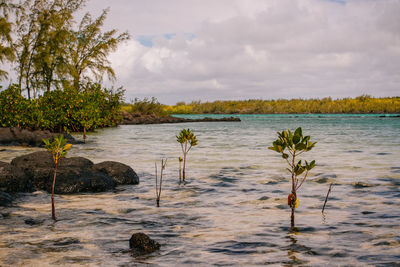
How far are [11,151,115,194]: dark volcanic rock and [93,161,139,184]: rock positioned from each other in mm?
348

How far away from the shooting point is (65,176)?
7.94m

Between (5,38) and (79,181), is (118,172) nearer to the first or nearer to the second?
(79,181)

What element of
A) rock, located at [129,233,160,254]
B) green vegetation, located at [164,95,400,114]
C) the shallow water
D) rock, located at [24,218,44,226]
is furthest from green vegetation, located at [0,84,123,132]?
green vegetation, located at [164,95,400,114]

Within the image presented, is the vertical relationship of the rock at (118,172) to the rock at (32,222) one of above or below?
above

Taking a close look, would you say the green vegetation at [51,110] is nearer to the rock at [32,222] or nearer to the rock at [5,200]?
Result: the rock at [5,200]

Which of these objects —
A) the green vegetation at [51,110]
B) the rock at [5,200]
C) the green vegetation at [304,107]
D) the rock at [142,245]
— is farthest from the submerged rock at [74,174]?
the green vegetation at [304,107]

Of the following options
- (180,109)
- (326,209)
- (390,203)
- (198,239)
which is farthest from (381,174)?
(180,109)

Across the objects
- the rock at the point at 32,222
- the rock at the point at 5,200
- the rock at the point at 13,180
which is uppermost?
the rock at the point at 13,180

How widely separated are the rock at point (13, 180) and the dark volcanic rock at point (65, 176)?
391 mm

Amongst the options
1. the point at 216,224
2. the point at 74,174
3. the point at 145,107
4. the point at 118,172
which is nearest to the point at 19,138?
the point at 118,172

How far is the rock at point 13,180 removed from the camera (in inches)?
289

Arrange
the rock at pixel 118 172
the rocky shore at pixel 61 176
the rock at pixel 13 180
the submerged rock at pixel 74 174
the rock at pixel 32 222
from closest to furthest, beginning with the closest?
1. the rock at pixel 32 222
2. the rock at pixel 13 180
3. the rocky shore at pixel 61 176
4. the submerged rock at pixel 74 174
5. the rock at pixel 118 172

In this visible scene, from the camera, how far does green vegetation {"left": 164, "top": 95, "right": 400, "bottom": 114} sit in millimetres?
121812

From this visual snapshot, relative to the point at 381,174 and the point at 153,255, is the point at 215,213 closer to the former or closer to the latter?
the point at 153,255
